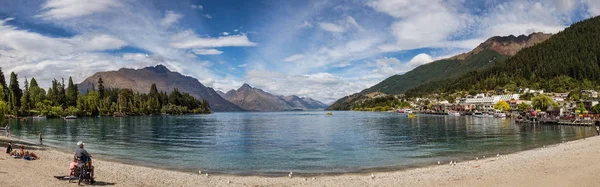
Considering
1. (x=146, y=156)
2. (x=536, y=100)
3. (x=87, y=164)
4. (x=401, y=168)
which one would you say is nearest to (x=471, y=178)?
(x=401, y=168)

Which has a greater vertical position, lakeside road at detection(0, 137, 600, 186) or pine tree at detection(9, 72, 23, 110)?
pine tree at detection(9, 72, 23, 110)

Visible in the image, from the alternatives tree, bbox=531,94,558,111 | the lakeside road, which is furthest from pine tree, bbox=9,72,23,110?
tree, bbox=531,94,558,111

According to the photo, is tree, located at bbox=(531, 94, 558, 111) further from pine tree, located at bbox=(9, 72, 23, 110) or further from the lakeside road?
pine tree, located at bbox=(9, 72, 23, 110)

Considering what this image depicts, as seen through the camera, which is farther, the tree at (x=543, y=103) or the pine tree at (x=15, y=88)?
the pine tree at (x=15, y=88)

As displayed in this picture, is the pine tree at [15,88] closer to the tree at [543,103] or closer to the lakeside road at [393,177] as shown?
the lakeside road at [393,177]

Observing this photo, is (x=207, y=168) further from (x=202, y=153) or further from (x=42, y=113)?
(x=42, y=113)

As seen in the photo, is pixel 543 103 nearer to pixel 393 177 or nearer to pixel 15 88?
pixel 393 177

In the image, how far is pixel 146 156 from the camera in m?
44.1

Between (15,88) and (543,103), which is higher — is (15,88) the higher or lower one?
the higher one

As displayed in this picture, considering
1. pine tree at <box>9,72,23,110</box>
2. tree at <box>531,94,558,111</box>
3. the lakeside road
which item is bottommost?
the lakeside road

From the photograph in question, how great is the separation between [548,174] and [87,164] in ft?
101

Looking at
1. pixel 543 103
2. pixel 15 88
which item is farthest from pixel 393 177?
pixel 15 88

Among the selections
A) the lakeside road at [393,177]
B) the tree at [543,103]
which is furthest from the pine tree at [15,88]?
the tree at [543,103]

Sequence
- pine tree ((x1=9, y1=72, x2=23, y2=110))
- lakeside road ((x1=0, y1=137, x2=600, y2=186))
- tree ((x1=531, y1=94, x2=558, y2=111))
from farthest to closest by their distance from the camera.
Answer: pine tree ((x1=9, y1=72, x2=23, y2=110)), tree ((x1=531, y1=94, x2=558, y2=111)), lakeside road ((x1=0, y1=137, x2=600, y2=186))
